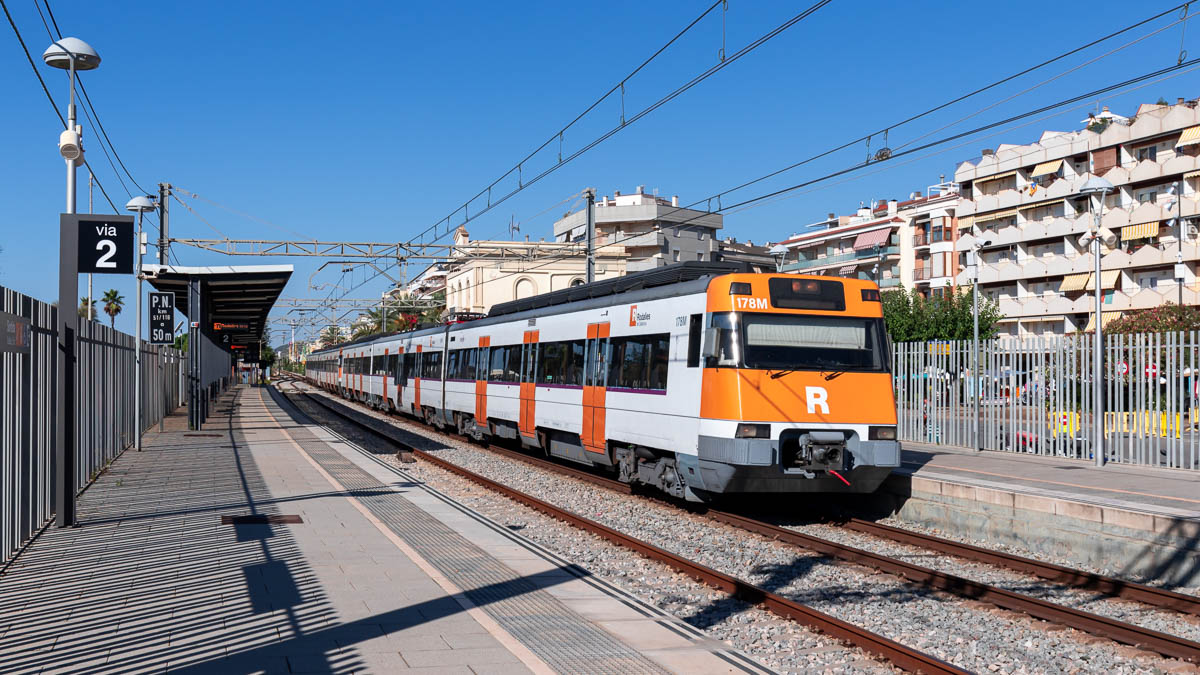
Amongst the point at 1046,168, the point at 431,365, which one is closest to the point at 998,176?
the point at 1046,168

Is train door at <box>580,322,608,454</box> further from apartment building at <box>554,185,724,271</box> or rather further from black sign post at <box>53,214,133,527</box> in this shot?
apartment building at <box>554,185,724,271</box>

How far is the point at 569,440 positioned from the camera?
18.5m

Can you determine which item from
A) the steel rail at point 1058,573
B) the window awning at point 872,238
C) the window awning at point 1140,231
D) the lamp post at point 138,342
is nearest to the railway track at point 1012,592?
the steel rail at point 1058,573

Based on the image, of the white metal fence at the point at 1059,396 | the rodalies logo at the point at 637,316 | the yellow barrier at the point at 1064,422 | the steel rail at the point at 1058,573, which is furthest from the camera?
the yellow barrier at the point at 1064,422

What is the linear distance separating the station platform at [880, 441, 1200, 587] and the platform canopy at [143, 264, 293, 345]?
19992 mm

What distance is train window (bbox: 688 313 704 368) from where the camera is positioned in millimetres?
13227

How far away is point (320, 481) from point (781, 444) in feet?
26.1

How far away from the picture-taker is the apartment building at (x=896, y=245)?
72000 millimetres

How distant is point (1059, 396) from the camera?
57.7ft

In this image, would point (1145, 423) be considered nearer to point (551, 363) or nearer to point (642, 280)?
point (642, 280)

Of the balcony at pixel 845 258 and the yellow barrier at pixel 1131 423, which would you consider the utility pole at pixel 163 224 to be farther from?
the balcony at pixel 845 258

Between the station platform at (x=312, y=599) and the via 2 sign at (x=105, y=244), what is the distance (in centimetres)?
292

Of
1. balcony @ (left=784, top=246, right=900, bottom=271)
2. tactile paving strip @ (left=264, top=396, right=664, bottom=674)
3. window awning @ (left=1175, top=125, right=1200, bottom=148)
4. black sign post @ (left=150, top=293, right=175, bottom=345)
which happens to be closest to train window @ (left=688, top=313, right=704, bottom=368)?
tactile paving strip @ (left=264, top=396, right=664, bottom=674)

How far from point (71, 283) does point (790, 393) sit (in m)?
8.18
